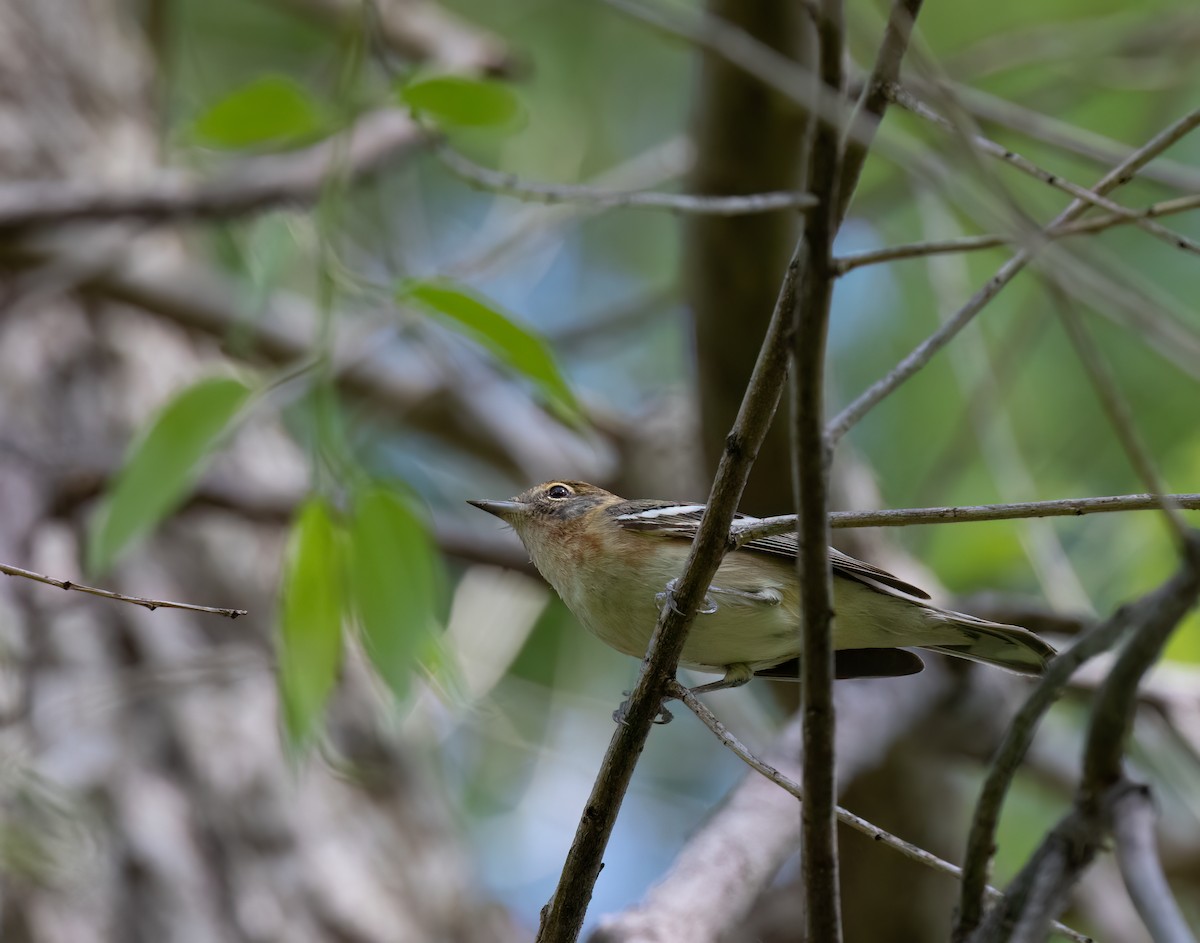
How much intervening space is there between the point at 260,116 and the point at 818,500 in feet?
8.79

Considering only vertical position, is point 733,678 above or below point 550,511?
below

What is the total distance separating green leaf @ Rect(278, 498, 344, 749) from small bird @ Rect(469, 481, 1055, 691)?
0.72 meters

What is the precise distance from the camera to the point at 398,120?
620cm

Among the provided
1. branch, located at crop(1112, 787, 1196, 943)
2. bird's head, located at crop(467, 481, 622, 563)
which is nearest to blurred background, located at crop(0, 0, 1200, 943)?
bird's head, located at crop(467, 481, 622, 563)

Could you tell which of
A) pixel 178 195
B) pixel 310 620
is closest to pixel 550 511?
pixel 310 620

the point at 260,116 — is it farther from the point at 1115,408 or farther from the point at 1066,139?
the point at 1115,408

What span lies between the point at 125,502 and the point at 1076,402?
5.95m

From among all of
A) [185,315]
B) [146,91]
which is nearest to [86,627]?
[185,315]

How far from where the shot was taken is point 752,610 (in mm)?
3262

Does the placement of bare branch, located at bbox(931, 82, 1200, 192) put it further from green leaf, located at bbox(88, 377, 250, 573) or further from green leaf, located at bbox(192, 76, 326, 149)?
green leaf, located at bbox(88, 377, 250, 573)

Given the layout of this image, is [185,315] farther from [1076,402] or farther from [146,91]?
Result: [1076,402]

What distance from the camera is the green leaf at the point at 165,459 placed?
328 cm

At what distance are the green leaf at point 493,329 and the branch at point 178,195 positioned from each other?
194cm

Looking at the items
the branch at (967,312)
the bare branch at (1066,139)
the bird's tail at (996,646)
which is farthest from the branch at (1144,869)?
the bare branch at (1066,139)
